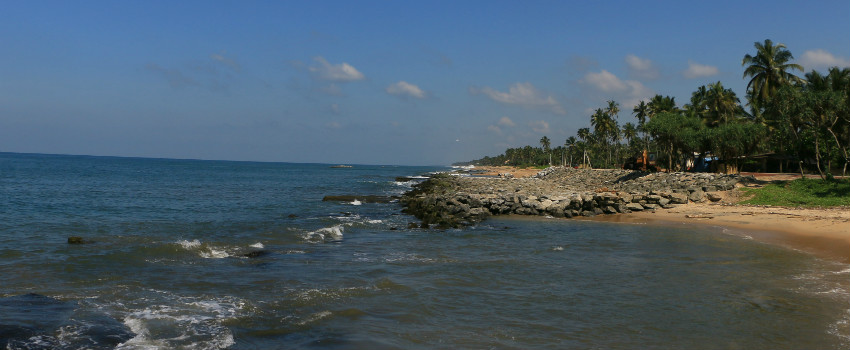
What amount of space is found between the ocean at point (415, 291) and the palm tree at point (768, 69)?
121 ft

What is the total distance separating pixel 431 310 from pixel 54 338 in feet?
21.0

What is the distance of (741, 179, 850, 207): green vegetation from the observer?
28.4 meters

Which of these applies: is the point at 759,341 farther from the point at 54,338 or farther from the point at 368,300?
the point at 54,338

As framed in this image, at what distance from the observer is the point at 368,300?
11109 mm

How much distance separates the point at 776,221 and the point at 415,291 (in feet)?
67.7

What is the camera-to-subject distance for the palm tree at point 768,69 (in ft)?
163

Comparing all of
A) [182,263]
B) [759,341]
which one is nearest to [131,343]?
[182,263]

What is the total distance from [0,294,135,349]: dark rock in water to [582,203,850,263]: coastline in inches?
744

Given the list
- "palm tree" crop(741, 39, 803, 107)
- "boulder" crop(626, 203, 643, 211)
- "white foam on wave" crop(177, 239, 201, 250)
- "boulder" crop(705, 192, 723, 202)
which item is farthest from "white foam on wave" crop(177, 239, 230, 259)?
"palm tree" crop(741, 39, 803, 107)

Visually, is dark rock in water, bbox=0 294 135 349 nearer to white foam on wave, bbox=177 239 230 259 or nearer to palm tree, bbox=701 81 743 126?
white foam on wave, bbox=177 239 230 259

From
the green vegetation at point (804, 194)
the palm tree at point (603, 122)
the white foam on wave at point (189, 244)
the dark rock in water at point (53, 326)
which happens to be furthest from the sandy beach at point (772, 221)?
the palm tree at point (603, 122)

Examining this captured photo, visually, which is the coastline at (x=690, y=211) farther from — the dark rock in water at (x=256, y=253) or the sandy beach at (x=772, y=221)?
the dark rock in water at (x=256, y=253)

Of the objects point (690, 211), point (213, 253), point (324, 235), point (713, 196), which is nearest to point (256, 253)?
point (213, 253)

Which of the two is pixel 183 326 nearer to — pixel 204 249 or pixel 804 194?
pixel 204 249
